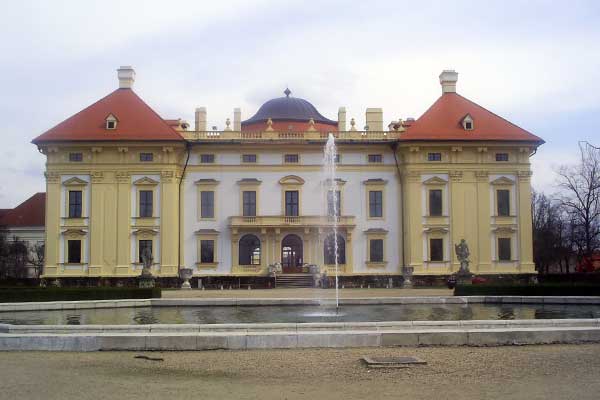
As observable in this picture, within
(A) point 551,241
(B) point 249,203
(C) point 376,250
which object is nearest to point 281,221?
(B) point 249,203

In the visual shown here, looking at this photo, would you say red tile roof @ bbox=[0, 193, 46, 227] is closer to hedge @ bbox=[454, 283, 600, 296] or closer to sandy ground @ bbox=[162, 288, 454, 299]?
sandy ground @ bbox=[162, 288, 454, 299]

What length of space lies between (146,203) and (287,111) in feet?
57.5

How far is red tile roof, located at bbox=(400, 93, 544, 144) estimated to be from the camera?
134ft

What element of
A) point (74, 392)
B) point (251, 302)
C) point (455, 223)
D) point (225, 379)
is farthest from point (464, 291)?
point (74, 392)

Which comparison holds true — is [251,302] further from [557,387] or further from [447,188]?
[447,188]

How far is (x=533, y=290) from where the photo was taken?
25.0m

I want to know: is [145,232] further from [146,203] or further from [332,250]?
[332,250]

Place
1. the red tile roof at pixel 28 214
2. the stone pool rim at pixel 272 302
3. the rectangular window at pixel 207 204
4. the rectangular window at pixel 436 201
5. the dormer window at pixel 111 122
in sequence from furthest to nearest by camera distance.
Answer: the red tile roof at pixel 28 214 < the rectangular window at pixel 207 204 < the rectangular window at pixel 436 201 < the dormer window at pixel 111 122 < the stone pool rim at pixel 272 302

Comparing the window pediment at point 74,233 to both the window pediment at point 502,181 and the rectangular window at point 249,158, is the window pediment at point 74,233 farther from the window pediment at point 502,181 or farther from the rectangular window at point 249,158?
the window pediment at point 502,181

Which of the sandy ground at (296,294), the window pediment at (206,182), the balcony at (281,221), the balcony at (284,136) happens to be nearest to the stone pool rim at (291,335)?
the sandy ground at (296,294)

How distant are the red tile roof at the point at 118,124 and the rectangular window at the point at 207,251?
250 inches

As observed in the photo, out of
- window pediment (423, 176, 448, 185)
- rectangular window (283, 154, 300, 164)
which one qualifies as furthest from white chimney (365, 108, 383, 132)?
rectangular window (283, 154, 300, 164)

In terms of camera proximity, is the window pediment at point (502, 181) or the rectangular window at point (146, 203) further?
the window pediment at point (502, 181)

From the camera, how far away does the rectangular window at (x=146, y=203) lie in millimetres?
40844
